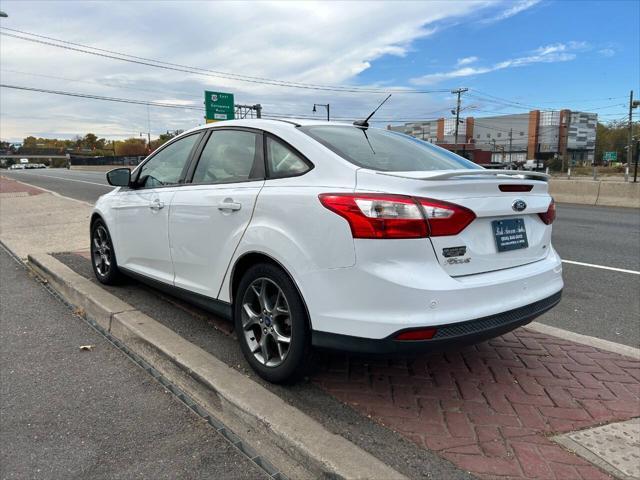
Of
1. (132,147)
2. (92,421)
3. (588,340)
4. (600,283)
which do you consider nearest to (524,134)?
(132,147)

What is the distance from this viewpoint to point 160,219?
4090mm

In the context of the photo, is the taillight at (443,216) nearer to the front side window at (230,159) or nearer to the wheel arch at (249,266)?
the wheel arch at (249,266)

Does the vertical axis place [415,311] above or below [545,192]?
below

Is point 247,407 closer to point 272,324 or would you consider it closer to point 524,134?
point 272,324

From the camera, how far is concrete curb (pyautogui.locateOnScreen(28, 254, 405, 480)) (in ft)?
7.46

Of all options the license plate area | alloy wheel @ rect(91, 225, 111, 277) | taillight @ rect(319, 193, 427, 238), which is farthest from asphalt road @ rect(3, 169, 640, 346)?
alloy wheel @ rect(91, 225, 111, 277)

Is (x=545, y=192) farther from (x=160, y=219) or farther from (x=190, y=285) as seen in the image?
(x=160, y=219)

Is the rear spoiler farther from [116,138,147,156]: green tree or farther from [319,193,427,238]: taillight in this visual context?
[116,138,147,156]: green tree

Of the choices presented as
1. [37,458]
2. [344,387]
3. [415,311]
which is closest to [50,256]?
[37,458]

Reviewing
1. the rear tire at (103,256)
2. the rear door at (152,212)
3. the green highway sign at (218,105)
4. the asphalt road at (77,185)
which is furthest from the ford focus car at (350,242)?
the green highway sign at (218,105)

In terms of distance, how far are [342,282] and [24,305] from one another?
393cm

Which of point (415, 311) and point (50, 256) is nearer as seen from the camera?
point (415, 311)

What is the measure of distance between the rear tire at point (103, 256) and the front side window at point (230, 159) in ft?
5.84

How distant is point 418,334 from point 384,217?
1.97 feet
